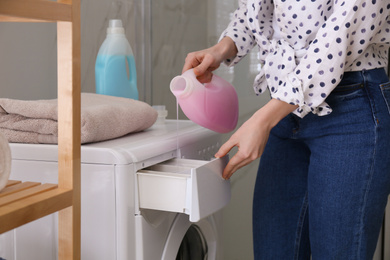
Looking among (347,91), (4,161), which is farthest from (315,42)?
(4,161)

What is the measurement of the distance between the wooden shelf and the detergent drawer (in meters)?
0.31

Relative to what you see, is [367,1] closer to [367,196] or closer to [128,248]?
[367,196]

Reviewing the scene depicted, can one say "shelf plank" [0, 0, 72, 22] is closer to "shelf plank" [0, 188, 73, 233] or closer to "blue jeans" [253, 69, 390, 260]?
"shelf plank" [0, 188, 73, 233]

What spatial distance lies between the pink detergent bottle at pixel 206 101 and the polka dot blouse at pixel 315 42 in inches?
5.4

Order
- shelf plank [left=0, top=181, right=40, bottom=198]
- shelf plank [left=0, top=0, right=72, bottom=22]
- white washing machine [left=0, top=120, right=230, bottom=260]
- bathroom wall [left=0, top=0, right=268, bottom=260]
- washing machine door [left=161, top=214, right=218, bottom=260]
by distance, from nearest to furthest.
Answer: shelf plank [left=0, top=0, right=72, bottom=22] < shelf plank [left=0, top=181, right=40, bottom=198] < white washing machine [left=0, top=120, right=230, bottom=260] < washing machine door [left=161, top=214, right=218, bottom=260] < bathroom wall [left=0, top=0, right=268, bottom=260]

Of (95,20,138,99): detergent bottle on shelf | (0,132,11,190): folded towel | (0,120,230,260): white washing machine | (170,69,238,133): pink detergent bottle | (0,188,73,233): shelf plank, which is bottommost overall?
(0,120,230,260): white washing machine

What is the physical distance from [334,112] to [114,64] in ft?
2.39

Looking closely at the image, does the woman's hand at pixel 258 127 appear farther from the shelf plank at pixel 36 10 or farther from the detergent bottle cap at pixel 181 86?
the shelf plank at pixel 36 10

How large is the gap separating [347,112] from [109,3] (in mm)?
1065

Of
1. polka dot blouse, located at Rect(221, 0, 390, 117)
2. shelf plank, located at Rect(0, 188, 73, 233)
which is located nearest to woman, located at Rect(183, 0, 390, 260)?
polka dot blouse, located at Rect(221, 0, 390, 117)

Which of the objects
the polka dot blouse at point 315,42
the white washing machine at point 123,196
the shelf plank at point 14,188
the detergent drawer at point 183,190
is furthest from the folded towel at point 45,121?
the polka dot blouse at point 315,42

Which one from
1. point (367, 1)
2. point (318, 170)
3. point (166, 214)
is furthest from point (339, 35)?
point (166, 214)

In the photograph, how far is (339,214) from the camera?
978 millimetres

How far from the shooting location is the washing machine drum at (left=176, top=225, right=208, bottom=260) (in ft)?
4.76
